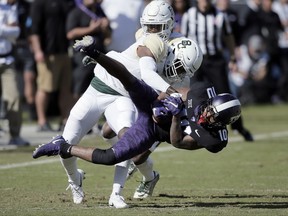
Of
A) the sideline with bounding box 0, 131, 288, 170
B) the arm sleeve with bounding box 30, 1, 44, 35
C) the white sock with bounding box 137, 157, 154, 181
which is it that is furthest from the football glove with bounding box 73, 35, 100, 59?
the arm sleeve with bounding box 30, 1, 44, 35

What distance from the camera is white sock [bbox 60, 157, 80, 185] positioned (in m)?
7.83

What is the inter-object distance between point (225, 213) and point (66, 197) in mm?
1682

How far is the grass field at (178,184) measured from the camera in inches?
294

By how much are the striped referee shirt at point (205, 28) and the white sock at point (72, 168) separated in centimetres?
588

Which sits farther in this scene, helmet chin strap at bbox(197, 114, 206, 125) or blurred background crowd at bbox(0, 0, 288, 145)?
blurred background crowd at bbox(0, 0, 288, 145)

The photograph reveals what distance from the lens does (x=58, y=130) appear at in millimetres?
14500

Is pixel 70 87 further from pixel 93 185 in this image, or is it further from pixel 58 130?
pixel 93 185

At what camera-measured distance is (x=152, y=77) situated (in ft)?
24.2

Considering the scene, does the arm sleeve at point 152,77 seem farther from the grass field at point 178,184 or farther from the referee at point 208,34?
the referee at point 208,34

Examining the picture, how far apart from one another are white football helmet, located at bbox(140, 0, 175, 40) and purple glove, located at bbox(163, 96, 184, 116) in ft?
2.92

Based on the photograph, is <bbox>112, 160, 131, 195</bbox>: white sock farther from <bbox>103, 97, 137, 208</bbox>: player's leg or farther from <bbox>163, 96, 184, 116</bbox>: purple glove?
<bbox>163, 96, 184, 116</bbox>: purple glove

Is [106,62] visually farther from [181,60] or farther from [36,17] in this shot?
[36,17]

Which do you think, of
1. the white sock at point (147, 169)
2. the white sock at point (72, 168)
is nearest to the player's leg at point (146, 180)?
the white sock at point (147, 169)

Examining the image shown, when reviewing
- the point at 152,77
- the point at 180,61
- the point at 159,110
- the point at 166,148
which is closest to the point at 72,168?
the point at 159,110
